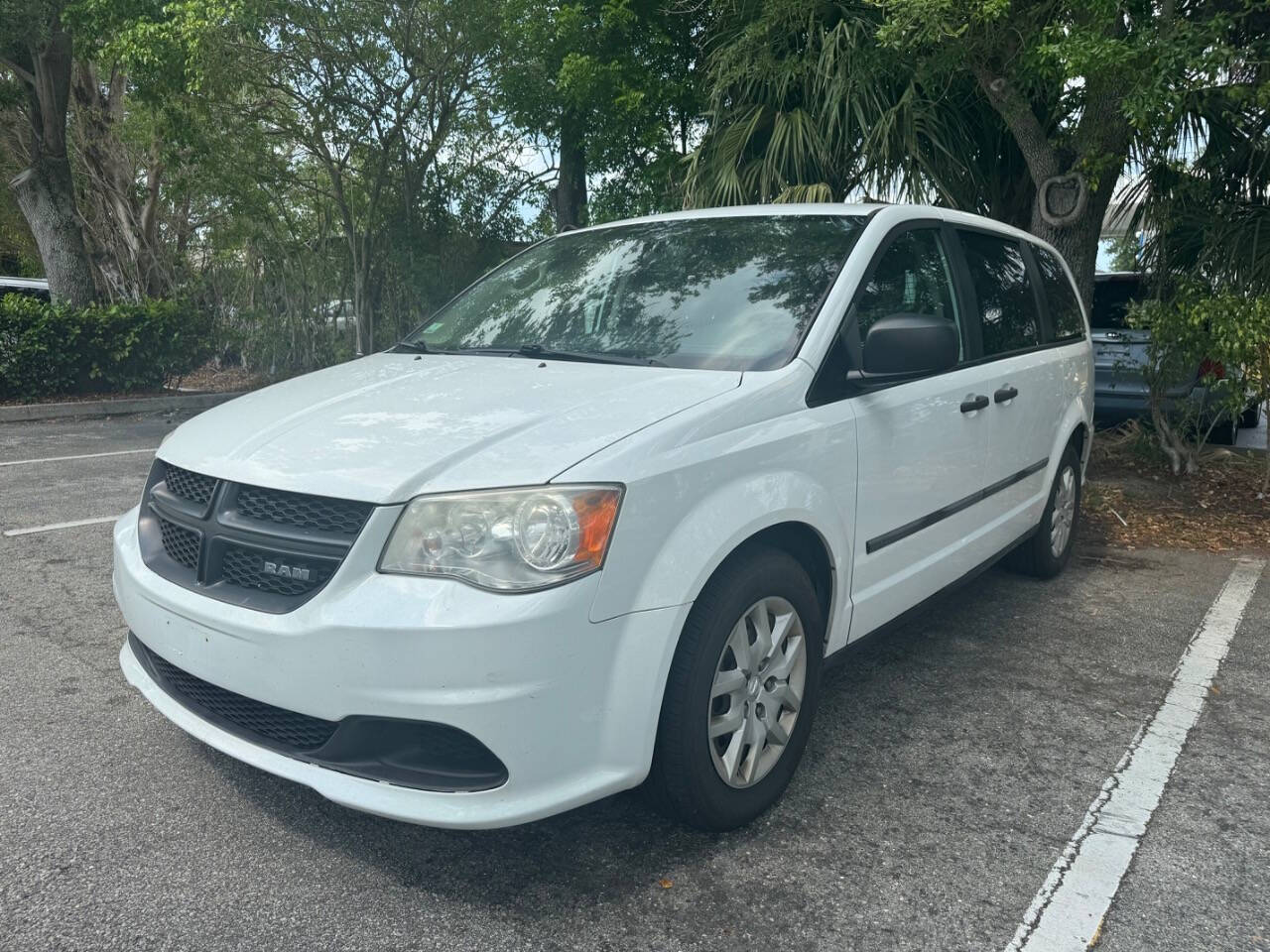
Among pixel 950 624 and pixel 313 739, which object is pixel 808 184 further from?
pixel 313 739

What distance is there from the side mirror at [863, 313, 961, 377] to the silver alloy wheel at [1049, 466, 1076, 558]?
2272 mm

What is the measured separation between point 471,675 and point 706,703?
0.62 m

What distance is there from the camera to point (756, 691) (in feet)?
9.11

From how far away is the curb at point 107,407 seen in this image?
1157 centimetres

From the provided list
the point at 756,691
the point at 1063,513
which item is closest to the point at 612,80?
the point at 1063,513

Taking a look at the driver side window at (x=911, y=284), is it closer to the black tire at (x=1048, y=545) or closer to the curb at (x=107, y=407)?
the black tire at (x=1048, y=545)

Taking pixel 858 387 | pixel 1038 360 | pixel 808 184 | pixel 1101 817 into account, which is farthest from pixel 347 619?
pixel 808 184

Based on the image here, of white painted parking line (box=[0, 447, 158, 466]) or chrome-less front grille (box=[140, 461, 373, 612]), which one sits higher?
chrome-less front grille (box=[140, 461, 373, 612])

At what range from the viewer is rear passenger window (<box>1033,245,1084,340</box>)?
16.3 feet

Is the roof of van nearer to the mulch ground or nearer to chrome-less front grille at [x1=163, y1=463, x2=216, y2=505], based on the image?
chrome-less front grille at [x1=163, y1=463, x2=216, y2=505]

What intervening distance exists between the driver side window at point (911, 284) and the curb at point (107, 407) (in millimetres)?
10850

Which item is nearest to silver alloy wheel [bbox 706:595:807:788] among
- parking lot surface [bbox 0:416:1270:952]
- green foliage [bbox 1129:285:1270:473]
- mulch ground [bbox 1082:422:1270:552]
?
parking lot surface [bbox 0:416:1270:952]

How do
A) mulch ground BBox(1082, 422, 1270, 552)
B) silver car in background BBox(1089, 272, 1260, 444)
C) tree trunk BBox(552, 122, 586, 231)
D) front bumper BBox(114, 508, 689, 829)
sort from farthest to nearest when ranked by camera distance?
tree trunk BBox(552, 122, 586, 231) < silver car in background BBox(1089, 272, 1260, 444) < mulch ground BBox(1082, 422, 1270, 552) < front bumper BBox(114, 508, 689, 829)

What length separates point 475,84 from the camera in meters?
13.6
